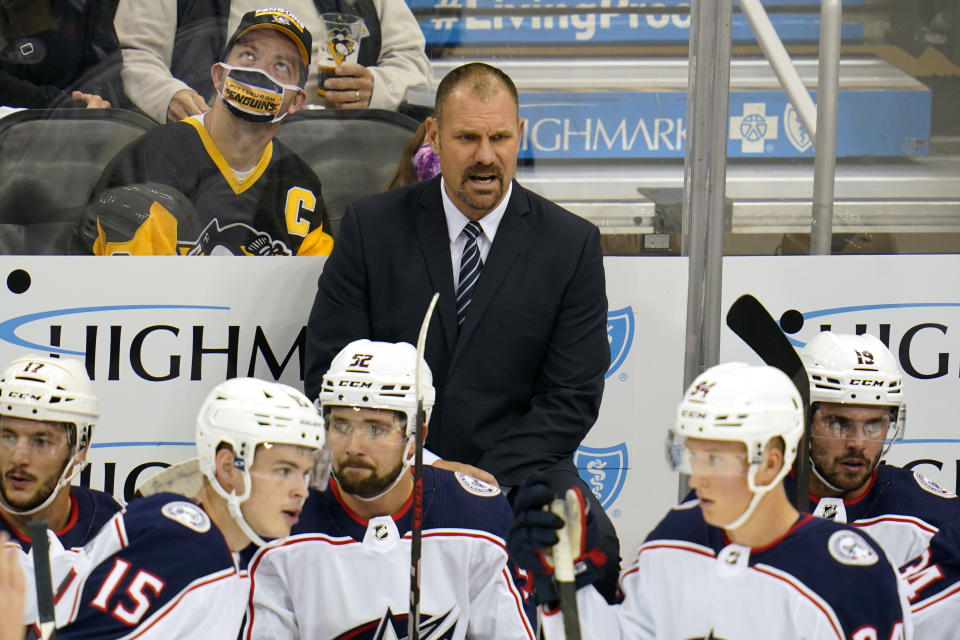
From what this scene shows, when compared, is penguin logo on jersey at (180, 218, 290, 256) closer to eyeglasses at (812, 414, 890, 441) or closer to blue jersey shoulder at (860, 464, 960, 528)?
eyeglasses at (812, 414, 890, 441)

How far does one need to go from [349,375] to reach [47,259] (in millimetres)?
1250

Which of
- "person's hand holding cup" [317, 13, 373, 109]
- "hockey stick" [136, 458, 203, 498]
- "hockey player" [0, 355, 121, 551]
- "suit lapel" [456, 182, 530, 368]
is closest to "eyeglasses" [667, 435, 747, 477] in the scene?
"suit lapel" [456, 182, 530, 368]

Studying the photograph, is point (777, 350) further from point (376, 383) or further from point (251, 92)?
point (251, 92)

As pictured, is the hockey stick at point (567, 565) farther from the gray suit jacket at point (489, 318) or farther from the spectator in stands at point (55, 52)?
the spectator in stands at point (55, 52)

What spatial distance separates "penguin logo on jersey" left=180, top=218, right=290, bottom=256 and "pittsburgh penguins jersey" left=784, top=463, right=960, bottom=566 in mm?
1513

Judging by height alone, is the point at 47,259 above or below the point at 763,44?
below

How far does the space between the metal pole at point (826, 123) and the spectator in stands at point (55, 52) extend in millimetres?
1869

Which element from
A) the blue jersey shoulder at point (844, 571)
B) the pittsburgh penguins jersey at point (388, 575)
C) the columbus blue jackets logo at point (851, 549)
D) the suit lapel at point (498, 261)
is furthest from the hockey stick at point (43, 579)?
the suit lapel at point (498, 261)

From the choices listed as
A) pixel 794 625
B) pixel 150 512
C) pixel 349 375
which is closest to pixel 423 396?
pixel 349 375

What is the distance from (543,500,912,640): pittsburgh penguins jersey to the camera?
224 centimetres

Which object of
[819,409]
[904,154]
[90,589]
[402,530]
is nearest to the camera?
[90,589]

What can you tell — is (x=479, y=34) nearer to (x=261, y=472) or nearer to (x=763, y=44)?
(x=763, y=44)

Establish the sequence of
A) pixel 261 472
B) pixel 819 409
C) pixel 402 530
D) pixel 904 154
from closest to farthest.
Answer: pixel 261 472, pixel 402 530, pixel 819 409, pixel 904 154

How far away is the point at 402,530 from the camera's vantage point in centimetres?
265
